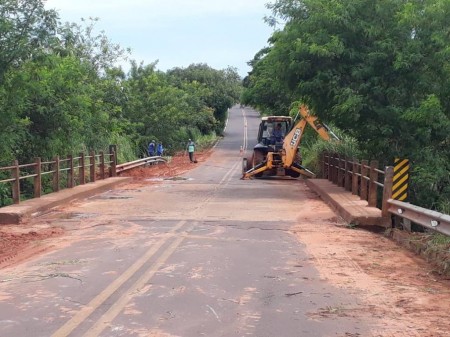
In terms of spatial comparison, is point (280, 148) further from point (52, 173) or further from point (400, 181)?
point (400, 181)

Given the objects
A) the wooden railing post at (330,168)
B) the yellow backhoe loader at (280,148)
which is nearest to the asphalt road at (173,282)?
the wooden railing post at (330,168)

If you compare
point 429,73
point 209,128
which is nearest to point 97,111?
point 429,73

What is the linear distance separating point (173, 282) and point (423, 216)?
5056 mm

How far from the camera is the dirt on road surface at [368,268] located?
6434 millimetres

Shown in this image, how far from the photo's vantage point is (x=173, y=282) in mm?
7781

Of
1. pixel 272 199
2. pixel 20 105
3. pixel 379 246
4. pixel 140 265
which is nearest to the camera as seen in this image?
pixel 140 265

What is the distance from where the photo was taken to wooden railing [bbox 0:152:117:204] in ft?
50.8

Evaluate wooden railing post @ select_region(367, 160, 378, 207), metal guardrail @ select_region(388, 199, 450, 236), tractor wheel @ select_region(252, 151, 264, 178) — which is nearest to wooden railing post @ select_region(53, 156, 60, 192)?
wooden railing post @ select_region(367, 160, 378, 207)

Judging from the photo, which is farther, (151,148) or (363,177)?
(151,148)

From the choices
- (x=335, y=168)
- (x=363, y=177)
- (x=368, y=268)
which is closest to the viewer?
(x=368, y=268)

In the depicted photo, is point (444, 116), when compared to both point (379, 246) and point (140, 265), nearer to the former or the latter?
point (379, 246)

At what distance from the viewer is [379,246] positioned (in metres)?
11.1

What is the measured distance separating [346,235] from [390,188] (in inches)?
65.1

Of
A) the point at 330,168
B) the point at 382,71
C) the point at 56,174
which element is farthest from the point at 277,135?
the point at 56,174
